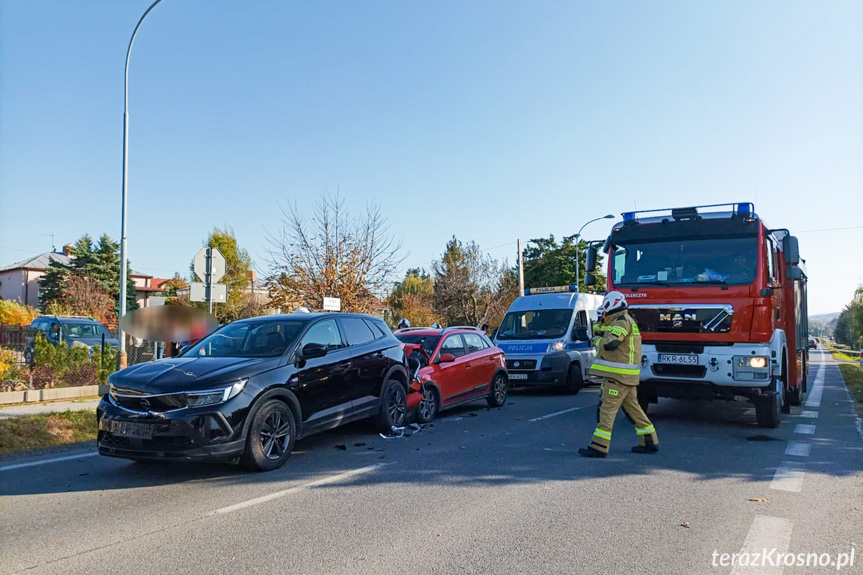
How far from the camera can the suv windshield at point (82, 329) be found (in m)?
20.6

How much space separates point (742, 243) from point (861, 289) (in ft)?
240

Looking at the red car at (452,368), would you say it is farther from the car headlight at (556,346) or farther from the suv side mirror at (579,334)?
the suv side mirror at (579,334)

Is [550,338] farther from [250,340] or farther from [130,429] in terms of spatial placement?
[130,429]

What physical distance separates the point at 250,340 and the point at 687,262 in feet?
21.0

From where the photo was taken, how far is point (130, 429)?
6.28 meters

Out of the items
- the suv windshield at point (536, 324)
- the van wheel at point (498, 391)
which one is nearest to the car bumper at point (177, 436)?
the van wheel at point (498, 391)

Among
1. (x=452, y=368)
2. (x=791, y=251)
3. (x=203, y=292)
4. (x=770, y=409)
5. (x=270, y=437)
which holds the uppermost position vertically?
(x=791, y=251)

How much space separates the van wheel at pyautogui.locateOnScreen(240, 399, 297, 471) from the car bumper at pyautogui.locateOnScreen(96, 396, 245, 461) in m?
0.19

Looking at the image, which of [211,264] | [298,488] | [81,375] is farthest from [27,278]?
[298,488]

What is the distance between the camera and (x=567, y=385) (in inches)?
594

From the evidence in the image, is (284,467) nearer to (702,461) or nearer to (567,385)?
(702,461)

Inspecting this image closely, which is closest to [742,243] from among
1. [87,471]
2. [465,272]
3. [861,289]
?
[87,471]

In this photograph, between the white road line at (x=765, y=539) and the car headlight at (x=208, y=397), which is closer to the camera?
the white road line at (x=765, y=539)

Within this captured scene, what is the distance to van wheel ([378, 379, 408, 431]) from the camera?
881 centimetres
